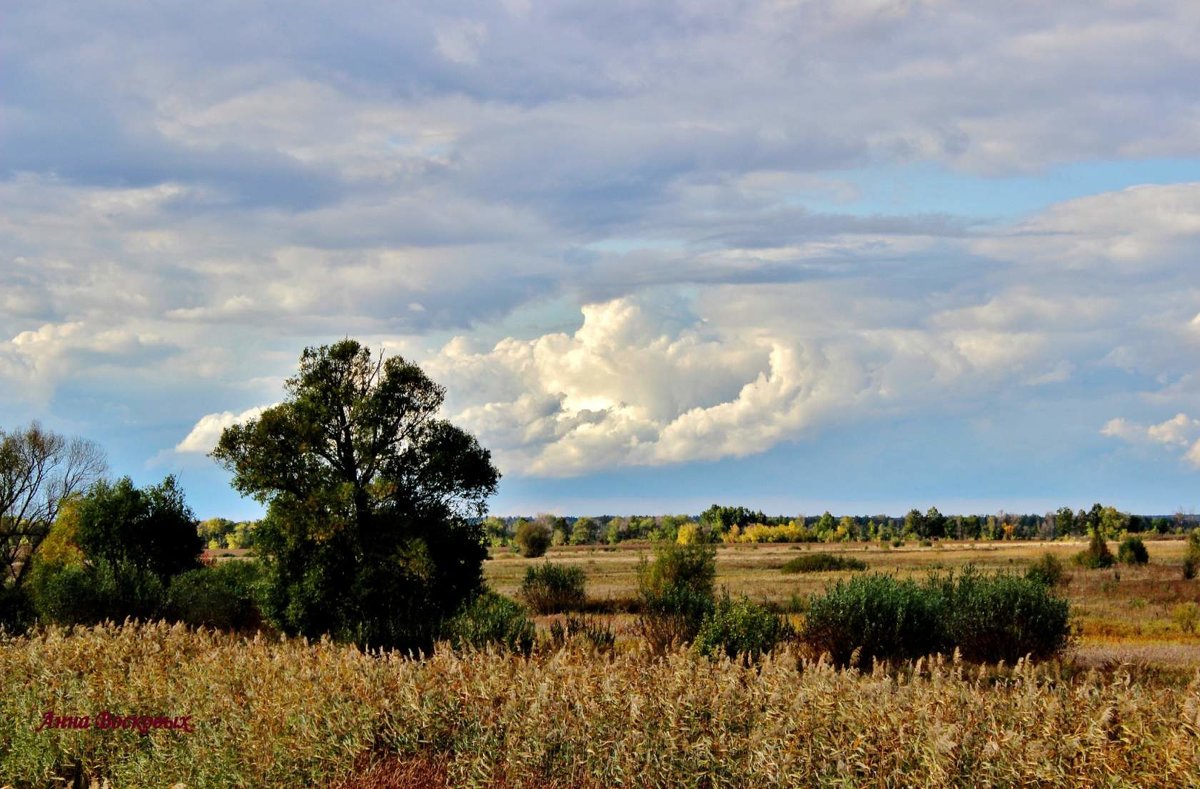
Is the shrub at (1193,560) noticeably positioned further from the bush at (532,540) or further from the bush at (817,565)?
the bush at (532,540)

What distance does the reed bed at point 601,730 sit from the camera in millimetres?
8016

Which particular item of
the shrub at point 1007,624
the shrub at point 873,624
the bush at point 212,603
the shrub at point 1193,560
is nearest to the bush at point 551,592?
the bush at point 212,603

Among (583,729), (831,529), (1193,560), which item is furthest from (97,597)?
(831,529)

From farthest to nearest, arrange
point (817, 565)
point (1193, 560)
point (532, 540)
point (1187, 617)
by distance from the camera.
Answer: point (532, 540), point (817, 565), point (1193, 560), point (1187, 617)

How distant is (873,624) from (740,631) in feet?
9.99

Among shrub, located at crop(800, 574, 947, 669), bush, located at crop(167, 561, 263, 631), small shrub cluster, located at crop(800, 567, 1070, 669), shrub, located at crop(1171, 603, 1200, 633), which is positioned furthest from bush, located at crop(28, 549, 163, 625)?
shrub, located at crop(1171, 603, 1200, 633)

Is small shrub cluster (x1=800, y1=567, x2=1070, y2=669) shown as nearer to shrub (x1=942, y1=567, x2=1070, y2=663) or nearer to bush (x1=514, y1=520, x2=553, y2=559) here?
shrub (x1=942, y1=567, x2=1070, y2=663)

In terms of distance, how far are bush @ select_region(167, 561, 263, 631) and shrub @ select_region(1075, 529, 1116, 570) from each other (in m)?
43.2

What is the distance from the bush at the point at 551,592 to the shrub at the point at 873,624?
1690 centimetres

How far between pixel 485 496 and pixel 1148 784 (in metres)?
18.2

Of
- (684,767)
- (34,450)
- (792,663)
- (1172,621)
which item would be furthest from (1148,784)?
(34,450)

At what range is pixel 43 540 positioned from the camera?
172ft

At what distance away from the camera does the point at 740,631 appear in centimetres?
1814

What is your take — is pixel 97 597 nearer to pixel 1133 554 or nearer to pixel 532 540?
pixel 1133 554
